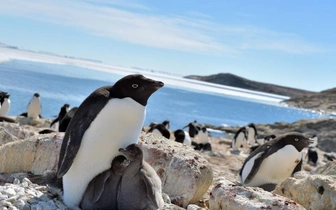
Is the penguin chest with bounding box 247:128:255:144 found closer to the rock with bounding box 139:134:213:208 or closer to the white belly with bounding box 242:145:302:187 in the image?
the white belly with bounding box 242:145:302:187

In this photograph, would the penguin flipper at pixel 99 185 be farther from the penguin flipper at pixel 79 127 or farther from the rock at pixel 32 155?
the rock at pixel 32 155

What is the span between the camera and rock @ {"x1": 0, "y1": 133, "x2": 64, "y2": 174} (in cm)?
605

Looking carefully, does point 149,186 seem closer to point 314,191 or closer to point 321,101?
point 314,191

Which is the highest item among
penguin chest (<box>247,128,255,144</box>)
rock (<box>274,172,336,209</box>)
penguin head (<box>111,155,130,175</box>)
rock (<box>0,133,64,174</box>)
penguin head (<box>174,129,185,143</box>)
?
penguin head (<box>111,155,130,175</box>)

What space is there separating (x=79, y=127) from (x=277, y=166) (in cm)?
413

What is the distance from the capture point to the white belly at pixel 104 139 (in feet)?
14.1

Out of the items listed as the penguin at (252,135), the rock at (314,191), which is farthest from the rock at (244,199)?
the penguin at (252,135)

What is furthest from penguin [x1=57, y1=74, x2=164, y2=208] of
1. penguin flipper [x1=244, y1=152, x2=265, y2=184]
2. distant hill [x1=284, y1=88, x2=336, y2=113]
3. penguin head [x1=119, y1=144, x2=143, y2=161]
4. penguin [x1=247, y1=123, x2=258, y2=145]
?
distant hill [x1=284, y1=88, x2=336, y2=113]

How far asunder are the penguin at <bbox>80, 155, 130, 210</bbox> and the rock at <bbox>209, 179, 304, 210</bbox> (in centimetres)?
125

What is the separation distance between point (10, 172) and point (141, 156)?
8.74ft

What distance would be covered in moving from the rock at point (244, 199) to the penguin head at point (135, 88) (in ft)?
4.54

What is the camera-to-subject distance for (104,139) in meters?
4.32

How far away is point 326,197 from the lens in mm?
5773

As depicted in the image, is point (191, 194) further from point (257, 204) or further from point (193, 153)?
point (257, 204)
